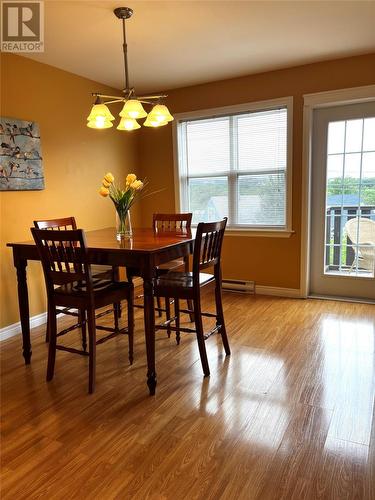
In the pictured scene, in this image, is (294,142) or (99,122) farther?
(294,142)

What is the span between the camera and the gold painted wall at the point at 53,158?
122 inches

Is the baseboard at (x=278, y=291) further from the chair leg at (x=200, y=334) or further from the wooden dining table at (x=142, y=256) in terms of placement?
the chair leg at (x=200, y=334)

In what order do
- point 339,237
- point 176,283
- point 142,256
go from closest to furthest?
1. point 142,256
2. point 176,283
3. point 339,237

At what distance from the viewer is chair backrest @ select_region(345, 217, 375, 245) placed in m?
3.66

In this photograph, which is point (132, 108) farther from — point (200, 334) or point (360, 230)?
point (360, 230)

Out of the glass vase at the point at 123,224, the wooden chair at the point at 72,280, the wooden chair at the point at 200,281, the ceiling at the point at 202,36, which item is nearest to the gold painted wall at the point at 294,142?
the ceiling at the point at 202,36

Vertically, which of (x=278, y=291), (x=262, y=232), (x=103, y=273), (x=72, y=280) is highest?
(x=262, y=232)

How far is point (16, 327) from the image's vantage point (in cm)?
320

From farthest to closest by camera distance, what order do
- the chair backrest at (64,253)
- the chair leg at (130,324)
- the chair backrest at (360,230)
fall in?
the chair backrest at (360,230) < the chair leg at (130,324) < the chair backrest at (64,253)

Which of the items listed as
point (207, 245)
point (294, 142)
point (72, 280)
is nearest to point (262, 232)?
point (294, 142)

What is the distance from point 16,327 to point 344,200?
3.37 metres

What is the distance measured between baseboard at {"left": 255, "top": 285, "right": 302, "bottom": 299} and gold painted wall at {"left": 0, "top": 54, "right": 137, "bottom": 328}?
1892mm

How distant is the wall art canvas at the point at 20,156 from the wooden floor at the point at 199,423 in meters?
1.36

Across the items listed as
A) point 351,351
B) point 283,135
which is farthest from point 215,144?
point 351,351
